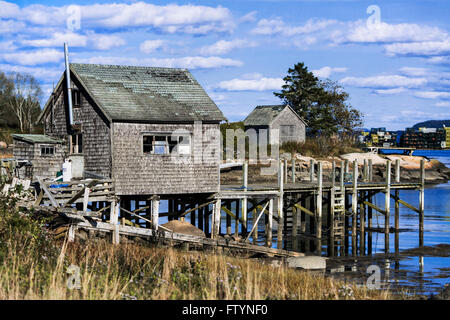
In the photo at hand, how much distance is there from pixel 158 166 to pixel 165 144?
0.99 m

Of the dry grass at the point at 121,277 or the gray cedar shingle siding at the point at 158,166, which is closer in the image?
the dry grass at the point at 121,277

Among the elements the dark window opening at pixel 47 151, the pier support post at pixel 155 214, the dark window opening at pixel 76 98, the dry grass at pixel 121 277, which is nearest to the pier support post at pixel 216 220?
the pier support post at pixel 155 214

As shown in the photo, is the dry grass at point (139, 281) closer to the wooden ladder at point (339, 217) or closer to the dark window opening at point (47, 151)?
the dark window opening at point (47, 151)

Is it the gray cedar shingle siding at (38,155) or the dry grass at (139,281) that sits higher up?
the gray cedar shingle siding at (38,155)

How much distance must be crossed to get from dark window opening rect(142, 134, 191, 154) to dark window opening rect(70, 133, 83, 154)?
3.24 metres

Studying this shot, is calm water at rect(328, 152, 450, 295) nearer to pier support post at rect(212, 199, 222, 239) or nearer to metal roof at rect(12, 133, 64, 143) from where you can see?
pier support post at rect(212, 199, 222, 239)

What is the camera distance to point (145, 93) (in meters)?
27.5

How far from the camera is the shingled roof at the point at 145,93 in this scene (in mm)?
26156

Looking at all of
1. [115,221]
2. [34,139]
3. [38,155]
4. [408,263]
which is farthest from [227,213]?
[34,139]

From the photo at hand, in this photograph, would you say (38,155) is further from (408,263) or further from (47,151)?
(408,263)

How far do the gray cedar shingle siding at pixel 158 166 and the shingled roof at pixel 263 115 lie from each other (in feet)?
140

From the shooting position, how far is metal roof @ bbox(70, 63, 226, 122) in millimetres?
26156

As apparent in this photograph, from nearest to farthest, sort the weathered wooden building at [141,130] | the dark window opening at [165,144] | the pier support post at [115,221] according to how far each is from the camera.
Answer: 1. the pier support post at [115,221]
2. the weathered wooden building at [141,130]
3. the dark window opening at [165,144]
